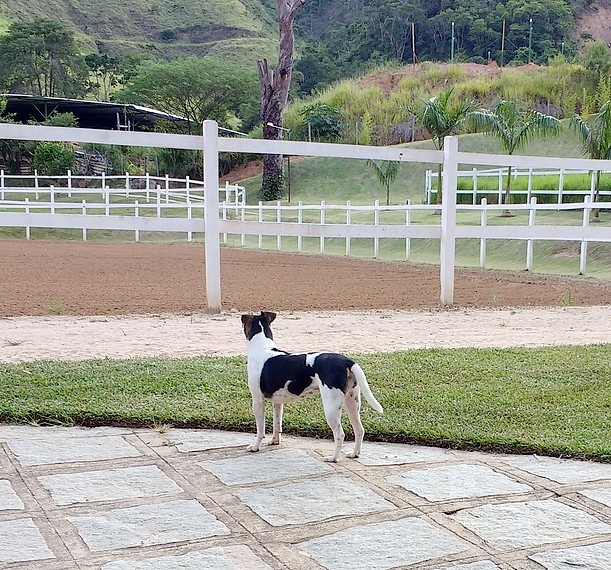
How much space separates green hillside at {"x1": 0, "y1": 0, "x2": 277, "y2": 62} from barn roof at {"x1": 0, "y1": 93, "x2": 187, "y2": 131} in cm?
3794

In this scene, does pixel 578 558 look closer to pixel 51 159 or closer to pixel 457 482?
pixel 457 482

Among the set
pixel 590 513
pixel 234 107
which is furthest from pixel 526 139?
pixel 234 107

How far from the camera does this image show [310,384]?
3404 millimetres

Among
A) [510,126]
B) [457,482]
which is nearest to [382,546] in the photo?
[457,482]

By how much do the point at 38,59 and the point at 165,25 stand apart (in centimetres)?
3936

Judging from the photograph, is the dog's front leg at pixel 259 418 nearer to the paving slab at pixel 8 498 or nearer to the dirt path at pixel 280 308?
the paving slab at pixel 8 498

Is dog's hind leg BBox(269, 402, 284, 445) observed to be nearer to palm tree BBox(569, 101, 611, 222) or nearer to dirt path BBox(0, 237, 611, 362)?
dirt path BBox(0, 237, 611, 362)

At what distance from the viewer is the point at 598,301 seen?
9.22 m

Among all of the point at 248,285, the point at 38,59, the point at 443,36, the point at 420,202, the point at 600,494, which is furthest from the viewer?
the point at 443,36

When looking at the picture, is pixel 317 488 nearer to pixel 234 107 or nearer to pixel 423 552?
pixel 423 552

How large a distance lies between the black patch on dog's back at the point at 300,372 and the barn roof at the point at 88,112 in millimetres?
29707

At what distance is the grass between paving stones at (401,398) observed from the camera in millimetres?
3742

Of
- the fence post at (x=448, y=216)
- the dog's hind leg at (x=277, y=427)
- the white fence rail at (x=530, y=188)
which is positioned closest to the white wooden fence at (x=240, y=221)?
the fence post at (x=448, y=216)

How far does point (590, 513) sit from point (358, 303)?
6.02m
